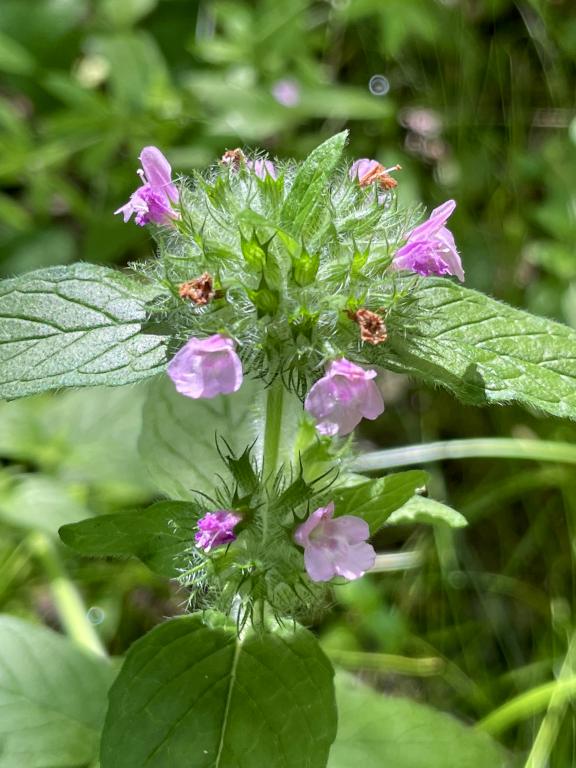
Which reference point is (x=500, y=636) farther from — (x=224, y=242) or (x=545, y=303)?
(x=224, y=242)


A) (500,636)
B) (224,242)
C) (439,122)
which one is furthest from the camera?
(439,122)

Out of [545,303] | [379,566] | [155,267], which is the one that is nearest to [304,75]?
[545,303]

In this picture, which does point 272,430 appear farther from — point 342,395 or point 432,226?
point 432,226

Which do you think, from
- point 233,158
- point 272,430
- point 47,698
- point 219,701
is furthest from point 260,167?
point 47,698

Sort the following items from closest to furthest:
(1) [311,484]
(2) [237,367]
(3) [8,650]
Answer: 1. (2) [237,367]
2. (1) [311,484]
3. (3) [8,650]

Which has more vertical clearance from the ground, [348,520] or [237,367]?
[237,367]

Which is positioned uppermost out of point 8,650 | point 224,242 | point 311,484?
point 224,242

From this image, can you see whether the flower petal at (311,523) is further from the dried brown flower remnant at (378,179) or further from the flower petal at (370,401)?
the dried brown flower remnant at (378,179)

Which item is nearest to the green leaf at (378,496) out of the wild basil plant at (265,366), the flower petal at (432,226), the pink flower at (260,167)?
the wild basil plant at (265,366)
